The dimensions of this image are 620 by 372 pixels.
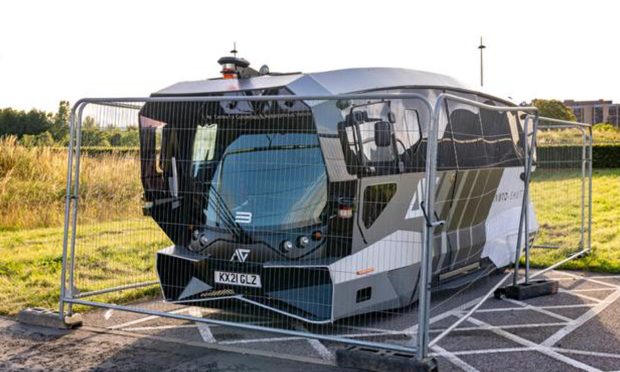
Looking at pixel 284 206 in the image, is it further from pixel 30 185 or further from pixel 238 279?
pixel 30 185

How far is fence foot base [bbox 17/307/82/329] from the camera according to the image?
7.62 meters

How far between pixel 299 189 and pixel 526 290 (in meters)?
3.76

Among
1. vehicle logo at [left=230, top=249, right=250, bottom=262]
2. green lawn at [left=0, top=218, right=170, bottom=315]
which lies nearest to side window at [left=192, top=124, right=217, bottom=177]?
green lawn at [left=0, top=218, right=170, bottom=315]

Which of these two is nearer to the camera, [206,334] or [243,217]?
[243,217]

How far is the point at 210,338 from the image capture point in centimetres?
736

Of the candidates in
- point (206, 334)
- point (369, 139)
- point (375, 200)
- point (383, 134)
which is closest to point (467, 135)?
point (383, 134)

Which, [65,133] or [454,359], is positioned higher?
[65,133]

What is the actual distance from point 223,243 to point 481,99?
4371mm

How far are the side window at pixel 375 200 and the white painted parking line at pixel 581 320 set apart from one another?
209cm

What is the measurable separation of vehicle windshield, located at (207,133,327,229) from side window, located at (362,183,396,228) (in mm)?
423

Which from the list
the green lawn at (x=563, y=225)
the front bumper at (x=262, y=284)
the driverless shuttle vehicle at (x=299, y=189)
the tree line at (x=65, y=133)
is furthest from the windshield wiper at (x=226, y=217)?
the green lawn at (x=563, y=225)

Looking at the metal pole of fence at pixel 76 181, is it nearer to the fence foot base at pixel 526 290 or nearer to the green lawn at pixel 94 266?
the green lawn at pixel 94 266

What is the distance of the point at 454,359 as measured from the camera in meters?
6.47

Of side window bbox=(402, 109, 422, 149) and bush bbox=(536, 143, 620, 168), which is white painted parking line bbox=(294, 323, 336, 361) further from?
bush bbox=(536, 143, 620, 168)
